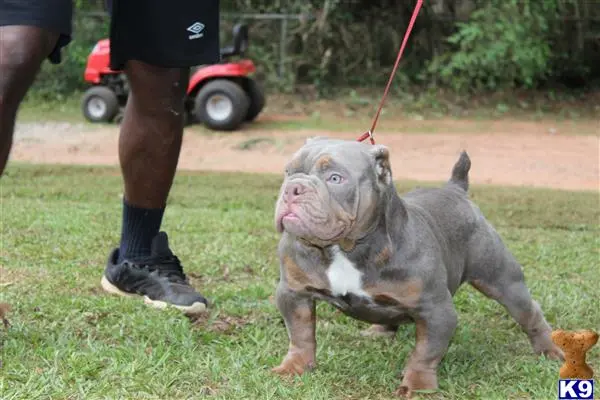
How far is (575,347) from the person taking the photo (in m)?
2.27

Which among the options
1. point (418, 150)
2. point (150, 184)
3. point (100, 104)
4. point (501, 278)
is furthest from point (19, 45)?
point (100, 104)

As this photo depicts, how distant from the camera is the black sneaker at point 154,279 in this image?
3.76m

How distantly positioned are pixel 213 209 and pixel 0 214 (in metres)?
1.45

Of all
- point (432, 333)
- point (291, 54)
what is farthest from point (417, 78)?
point (432, 333)

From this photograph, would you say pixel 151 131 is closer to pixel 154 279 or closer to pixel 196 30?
pixel 196 30

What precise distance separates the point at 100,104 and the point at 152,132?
9.09 m

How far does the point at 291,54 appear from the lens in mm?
14953

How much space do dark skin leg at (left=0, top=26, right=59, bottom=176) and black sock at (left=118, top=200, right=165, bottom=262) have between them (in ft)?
2.83

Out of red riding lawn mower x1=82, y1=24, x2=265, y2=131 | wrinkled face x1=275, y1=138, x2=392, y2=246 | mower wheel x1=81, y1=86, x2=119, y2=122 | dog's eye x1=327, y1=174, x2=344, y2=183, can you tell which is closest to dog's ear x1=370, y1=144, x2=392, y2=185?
wrinkled face x1=275, y1=138, x2=392, y2=246

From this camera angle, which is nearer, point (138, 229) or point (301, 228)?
point (301, 228)

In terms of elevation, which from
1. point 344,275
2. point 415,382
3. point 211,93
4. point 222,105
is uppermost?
point 344,275

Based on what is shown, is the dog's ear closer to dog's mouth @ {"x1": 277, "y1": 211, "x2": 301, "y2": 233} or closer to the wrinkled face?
the wrinkled face

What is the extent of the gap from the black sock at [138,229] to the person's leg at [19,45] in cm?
86

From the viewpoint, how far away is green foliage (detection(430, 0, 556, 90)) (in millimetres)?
12922
